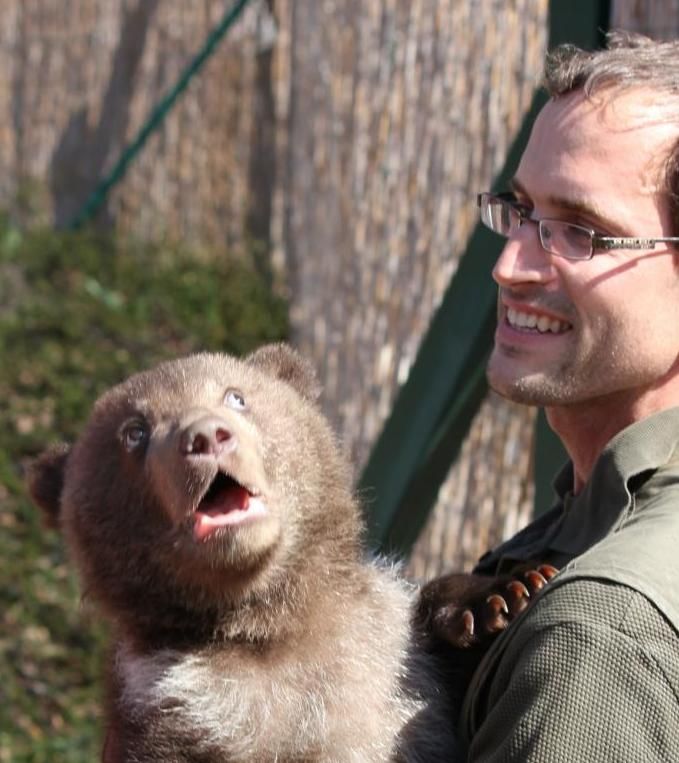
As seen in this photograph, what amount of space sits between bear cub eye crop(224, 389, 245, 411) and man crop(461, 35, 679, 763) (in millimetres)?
718

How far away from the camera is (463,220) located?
6801 millimetres

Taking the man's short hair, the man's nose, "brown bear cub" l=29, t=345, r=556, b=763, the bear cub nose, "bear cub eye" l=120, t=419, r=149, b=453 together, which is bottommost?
"brown bear cub" l=29, t=345, r=556, b=763

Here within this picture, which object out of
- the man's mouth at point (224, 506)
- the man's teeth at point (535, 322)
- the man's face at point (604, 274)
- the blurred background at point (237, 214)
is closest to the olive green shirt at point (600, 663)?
the man's face at point (604, 274)

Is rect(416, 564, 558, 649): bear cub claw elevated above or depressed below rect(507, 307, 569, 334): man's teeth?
below

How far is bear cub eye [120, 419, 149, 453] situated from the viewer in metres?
3.46

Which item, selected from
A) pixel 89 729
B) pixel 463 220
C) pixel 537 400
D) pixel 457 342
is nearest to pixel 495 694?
pixel 537 400

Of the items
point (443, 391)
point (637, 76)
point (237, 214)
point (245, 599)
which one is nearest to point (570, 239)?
point (637, 76)

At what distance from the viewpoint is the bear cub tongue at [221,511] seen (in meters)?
3.20

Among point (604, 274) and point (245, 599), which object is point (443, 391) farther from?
point (604, 274)

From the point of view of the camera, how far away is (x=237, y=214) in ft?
32.4


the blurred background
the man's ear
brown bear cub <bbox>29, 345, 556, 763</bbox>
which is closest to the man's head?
brown bear cub <bbox>29, 345, 556, 763</bbox>

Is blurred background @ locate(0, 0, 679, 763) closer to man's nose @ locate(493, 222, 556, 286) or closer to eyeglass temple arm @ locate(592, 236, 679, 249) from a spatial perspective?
man's nose @ locate(493, 222, 556, 286)

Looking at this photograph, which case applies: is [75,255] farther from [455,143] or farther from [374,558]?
[374,558]

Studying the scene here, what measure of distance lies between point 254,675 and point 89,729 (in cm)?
436
